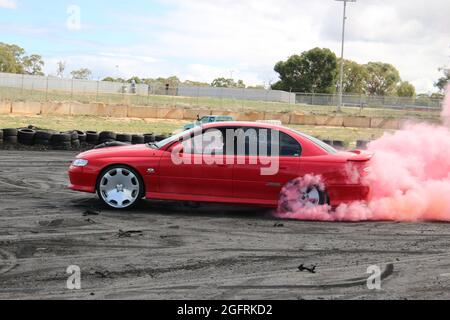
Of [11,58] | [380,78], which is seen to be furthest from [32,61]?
[380,78]

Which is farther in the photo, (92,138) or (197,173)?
(92,138)

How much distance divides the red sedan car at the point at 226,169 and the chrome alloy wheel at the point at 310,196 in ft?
0.05

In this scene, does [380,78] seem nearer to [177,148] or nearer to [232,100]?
[232,100]

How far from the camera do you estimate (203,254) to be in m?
6.31

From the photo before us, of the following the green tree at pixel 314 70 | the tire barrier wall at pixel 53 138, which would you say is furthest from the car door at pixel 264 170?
the green tree at pixel 314 70

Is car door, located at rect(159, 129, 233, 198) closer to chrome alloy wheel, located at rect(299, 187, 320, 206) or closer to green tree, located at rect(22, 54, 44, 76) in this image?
chrome alloy wheel, located at rect(299, 187, 320, 206)

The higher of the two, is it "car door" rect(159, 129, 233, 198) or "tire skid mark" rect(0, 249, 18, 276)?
"car door" rect(159, 129, 233, 198)

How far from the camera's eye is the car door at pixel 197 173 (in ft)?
27.5

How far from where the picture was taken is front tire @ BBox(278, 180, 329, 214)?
835cm

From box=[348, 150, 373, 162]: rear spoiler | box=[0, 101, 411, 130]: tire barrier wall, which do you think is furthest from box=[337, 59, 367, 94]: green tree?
box=[348, 150, 373, 162]: rear spoiler

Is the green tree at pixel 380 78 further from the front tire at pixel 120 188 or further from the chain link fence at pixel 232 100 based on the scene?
the front tire at pixel 120 188

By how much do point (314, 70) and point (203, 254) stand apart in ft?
274
